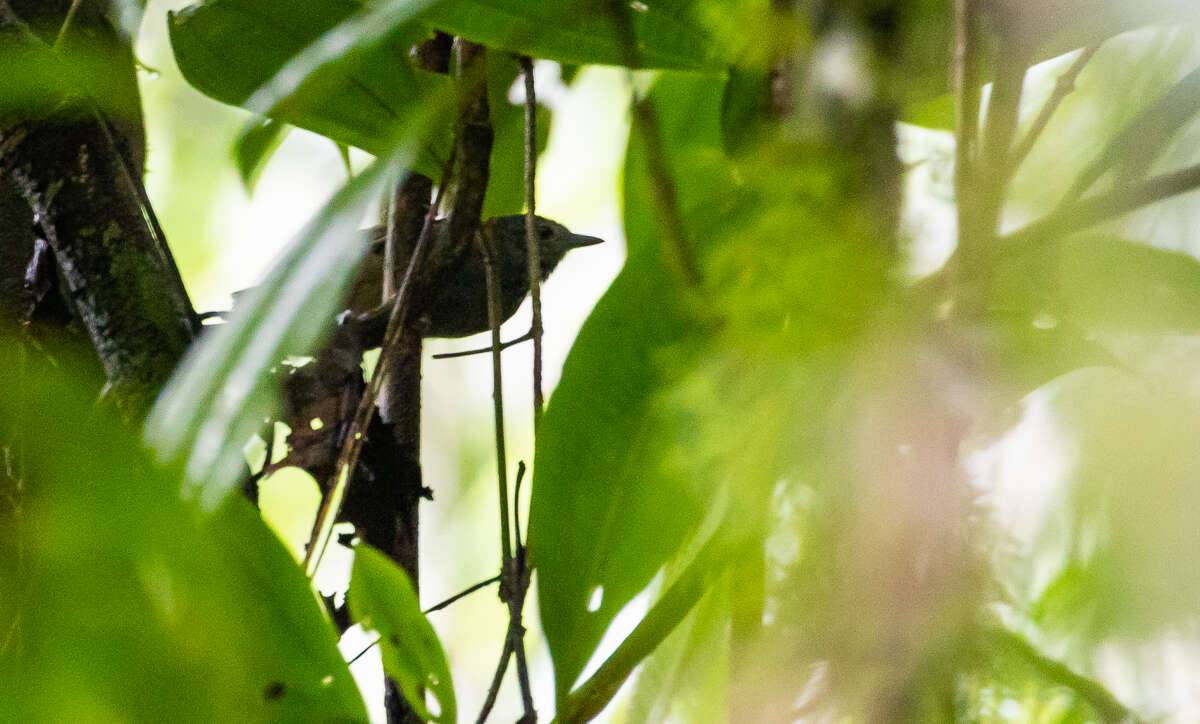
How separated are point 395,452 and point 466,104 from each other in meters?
0.34

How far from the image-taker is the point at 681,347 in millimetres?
630

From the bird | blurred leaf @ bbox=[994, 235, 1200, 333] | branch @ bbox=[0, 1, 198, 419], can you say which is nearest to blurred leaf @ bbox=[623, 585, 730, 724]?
blurred leaf @ bbox=[994, 235, 1200, 333]

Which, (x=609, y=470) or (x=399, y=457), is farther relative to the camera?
(x=399, y=457)

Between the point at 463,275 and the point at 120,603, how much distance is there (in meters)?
1.15

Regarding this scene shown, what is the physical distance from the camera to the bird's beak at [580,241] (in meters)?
2.17

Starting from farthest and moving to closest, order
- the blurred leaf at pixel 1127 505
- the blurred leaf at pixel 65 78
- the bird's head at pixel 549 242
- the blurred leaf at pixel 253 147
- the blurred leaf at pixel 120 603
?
the bird's head at pixel 549 242 < the blurred leaf at pixel 253 147 < the blurred leaf at pixel 65 78 < the blurred leaf at pixel 120 603 < the blurred leaf at pixel 1127 505

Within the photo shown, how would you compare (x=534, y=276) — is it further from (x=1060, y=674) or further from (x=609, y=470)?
(x=1060, y=674)

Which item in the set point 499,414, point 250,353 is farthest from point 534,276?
point 250,353

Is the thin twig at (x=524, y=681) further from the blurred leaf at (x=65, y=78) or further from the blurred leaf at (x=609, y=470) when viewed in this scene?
the blurred leaf at (x=65, y=78)

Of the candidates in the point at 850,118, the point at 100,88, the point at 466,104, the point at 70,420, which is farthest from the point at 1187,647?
the point at 100,88

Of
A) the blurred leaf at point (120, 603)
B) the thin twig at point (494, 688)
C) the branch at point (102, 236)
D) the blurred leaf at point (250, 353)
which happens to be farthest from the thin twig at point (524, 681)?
the branch at point (102, 236)

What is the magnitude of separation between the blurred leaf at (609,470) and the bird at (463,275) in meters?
0.19

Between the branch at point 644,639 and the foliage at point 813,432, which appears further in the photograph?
the branch at point 644,639

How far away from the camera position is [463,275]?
5.41 feet
